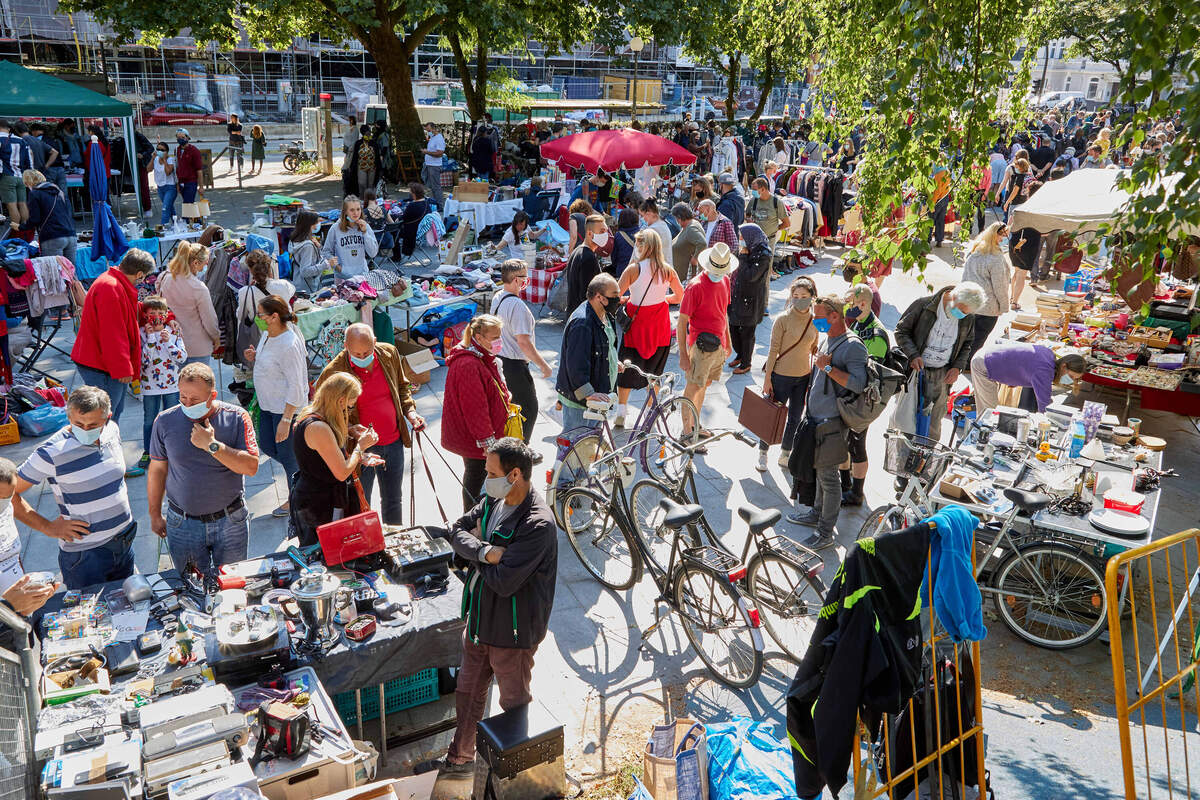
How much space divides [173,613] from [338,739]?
117 cm

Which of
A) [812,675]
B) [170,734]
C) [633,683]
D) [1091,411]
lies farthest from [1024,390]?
[170,734]

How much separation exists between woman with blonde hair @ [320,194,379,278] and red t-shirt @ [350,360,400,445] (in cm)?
479

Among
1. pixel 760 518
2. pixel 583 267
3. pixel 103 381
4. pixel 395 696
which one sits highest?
pixel 583 267

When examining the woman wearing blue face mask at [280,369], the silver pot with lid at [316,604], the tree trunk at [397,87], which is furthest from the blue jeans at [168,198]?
the silver pot with lid at [316,604]

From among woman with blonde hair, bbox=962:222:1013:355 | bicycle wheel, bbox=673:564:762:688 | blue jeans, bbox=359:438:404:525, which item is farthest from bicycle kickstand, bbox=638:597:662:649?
woman with blonde hair, bbox=962:222:1013:355

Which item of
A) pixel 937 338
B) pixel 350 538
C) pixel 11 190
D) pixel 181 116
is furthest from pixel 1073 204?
pixel 181 116

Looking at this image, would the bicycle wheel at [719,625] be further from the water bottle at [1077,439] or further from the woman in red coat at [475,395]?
the water bottle at [1077,439]

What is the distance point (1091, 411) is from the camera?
6328 millimetres

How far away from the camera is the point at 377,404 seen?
558 cm

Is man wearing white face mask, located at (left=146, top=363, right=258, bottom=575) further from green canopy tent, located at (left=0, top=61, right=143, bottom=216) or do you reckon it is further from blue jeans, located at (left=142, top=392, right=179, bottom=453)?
green canopy tent, located at (left=0, top=61, right=143, bottom=216)

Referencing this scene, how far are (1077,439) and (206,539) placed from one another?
222 inches

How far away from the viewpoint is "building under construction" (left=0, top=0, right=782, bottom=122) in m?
31.2

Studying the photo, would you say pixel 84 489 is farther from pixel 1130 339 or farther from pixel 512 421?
pixel 1130 339

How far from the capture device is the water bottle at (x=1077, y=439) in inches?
244
